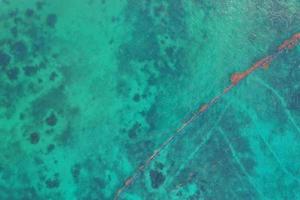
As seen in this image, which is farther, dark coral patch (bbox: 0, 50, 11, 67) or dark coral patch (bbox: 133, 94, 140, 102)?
dark coral patch (bbox: 133, 94, 140, 102)

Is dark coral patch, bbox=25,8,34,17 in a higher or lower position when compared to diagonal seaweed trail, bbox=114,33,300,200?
higher

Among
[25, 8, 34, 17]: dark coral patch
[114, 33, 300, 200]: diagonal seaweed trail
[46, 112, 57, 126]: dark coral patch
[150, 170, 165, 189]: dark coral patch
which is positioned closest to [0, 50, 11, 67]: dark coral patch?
[25, 8, 34, 17]: dark coral patch

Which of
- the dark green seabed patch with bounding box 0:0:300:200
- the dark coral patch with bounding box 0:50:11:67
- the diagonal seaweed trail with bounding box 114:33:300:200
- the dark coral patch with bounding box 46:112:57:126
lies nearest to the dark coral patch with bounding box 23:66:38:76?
the dark green seabed patch with bounding box 0:0:300:200

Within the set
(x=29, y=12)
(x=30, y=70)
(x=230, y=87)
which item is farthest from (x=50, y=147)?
(x=230, y=87)

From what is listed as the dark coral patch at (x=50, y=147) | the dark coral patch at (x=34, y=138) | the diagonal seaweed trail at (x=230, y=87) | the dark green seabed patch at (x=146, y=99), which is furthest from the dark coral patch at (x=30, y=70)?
the diagonal seaweed trail at (x=230, y=87)

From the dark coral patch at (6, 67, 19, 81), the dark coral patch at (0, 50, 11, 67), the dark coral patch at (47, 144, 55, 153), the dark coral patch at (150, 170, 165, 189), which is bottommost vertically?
the dark coral patch at (150, 170, 165, 189)

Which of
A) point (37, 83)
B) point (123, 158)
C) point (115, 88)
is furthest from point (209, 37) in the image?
point (37, 83)

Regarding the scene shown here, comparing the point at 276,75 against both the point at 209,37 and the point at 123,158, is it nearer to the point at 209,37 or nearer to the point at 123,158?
the point at 209,37

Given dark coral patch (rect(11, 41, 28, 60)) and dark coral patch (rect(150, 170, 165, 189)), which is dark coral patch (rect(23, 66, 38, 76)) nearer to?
dark coral patch (rect(11, 41, 28, 60))

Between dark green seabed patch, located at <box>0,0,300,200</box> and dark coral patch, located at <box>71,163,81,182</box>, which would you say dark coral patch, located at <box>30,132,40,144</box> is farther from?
dark coral patch, located at <box>71,163,81,182</box>
